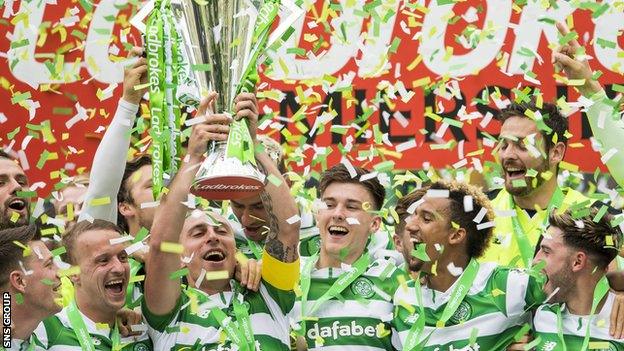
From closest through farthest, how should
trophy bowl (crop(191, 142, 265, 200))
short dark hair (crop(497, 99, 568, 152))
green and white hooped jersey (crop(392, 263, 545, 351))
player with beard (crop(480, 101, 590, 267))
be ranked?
trophy bowl (crop(191, 142, 265, 200)), green and white hooped jersey (crop(392, 263, 545, 351)), player with beard (crop(480, 101, 590, 267)), short dark hair (crop(497, 99, 568, 152))

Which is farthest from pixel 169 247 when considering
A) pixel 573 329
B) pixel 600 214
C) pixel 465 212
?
pixel 600 214

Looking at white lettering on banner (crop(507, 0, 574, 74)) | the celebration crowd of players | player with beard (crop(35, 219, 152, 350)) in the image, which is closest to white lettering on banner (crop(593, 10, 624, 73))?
white lettering on banner (crop(507, 0, 574, 74))

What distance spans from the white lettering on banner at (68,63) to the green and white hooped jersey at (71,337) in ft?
6.67

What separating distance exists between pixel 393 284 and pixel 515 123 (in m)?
0.91

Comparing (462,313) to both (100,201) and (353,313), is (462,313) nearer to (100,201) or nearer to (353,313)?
(353,313)

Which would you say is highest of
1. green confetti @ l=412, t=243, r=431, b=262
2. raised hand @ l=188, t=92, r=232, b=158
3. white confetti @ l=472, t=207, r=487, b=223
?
raised hand @ l=188, t=92, r=232, b=158

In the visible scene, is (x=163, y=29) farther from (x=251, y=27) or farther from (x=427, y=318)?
(x=427, y=318)

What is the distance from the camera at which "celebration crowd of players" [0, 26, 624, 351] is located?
494 centimetres

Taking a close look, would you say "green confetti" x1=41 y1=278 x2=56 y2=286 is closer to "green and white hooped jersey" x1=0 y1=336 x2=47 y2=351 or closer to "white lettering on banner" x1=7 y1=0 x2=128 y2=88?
"green and white hooped jersey" x1=0 y1=336 x2=47 y2=351

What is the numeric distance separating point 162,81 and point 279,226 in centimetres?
68

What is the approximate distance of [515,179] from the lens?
5551 mm

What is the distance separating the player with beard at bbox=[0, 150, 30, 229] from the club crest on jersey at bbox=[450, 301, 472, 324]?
1.73 metres

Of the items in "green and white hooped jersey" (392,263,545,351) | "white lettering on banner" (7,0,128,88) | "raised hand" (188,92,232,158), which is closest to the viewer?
"raised hand" (188,92,232,158)

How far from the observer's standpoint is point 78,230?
5129 mm
